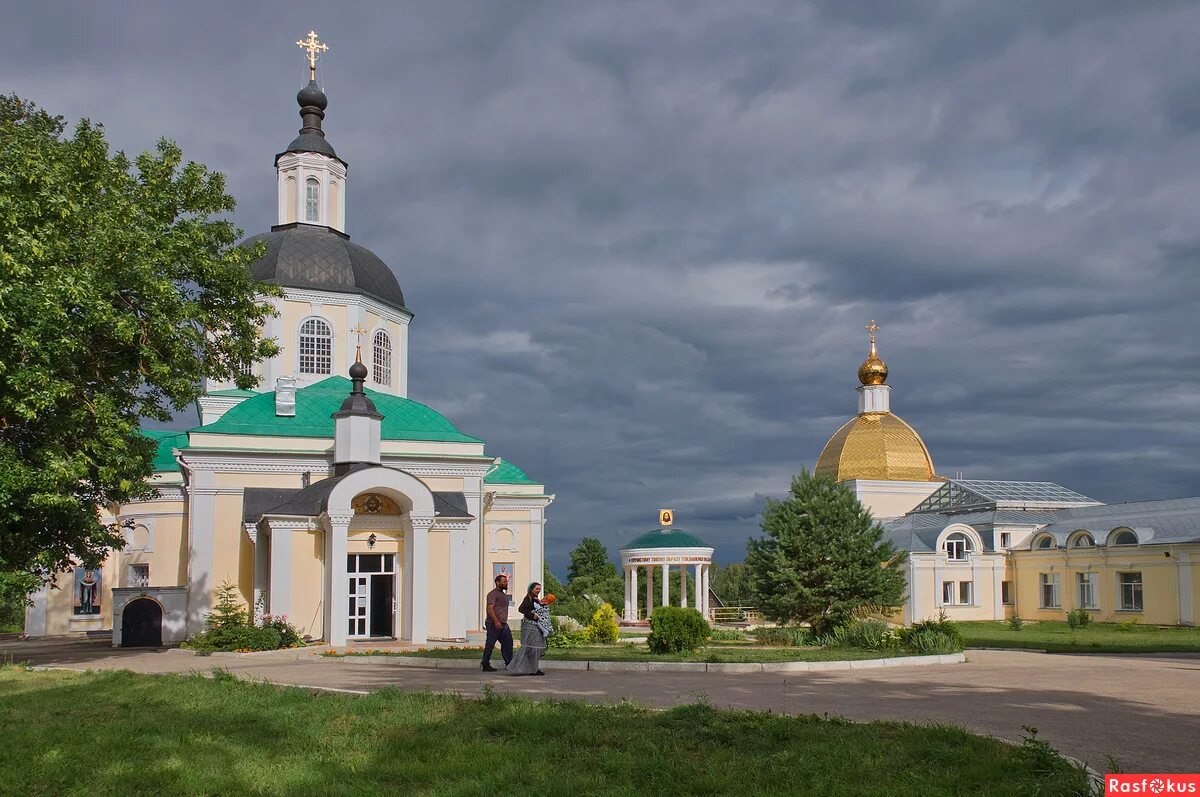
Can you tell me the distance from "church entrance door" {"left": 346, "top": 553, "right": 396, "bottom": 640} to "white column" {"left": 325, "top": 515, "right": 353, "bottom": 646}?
2.27 ft

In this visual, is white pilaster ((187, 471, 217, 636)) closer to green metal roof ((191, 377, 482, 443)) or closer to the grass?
green metal roof ((191, 377, 482, 443))

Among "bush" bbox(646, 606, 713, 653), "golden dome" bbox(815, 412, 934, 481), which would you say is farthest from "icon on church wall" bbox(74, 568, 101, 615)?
"golden dome" bbox(815, 412, 934, 481)

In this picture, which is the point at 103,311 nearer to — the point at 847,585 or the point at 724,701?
the point at 724,701

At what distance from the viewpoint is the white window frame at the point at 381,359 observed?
33.8m

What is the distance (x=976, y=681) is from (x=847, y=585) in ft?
28.8

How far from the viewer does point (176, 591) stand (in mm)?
26016

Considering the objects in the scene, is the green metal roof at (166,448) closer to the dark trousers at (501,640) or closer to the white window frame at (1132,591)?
the dark trousers at (501,640)

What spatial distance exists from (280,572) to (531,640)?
37.4ft

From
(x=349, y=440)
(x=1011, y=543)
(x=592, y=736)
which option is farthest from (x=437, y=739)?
(x=1011, y=543)

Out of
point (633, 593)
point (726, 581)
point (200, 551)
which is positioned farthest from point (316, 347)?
point (726, 581)

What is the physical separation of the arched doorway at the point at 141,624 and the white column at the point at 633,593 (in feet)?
75.9

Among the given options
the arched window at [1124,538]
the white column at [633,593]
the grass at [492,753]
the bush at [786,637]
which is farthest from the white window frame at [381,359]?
the arched window at [1124,538]

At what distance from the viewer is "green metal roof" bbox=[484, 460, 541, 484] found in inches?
1577

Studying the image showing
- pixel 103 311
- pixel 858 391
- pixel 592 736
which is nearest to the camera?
pixel 592 736
